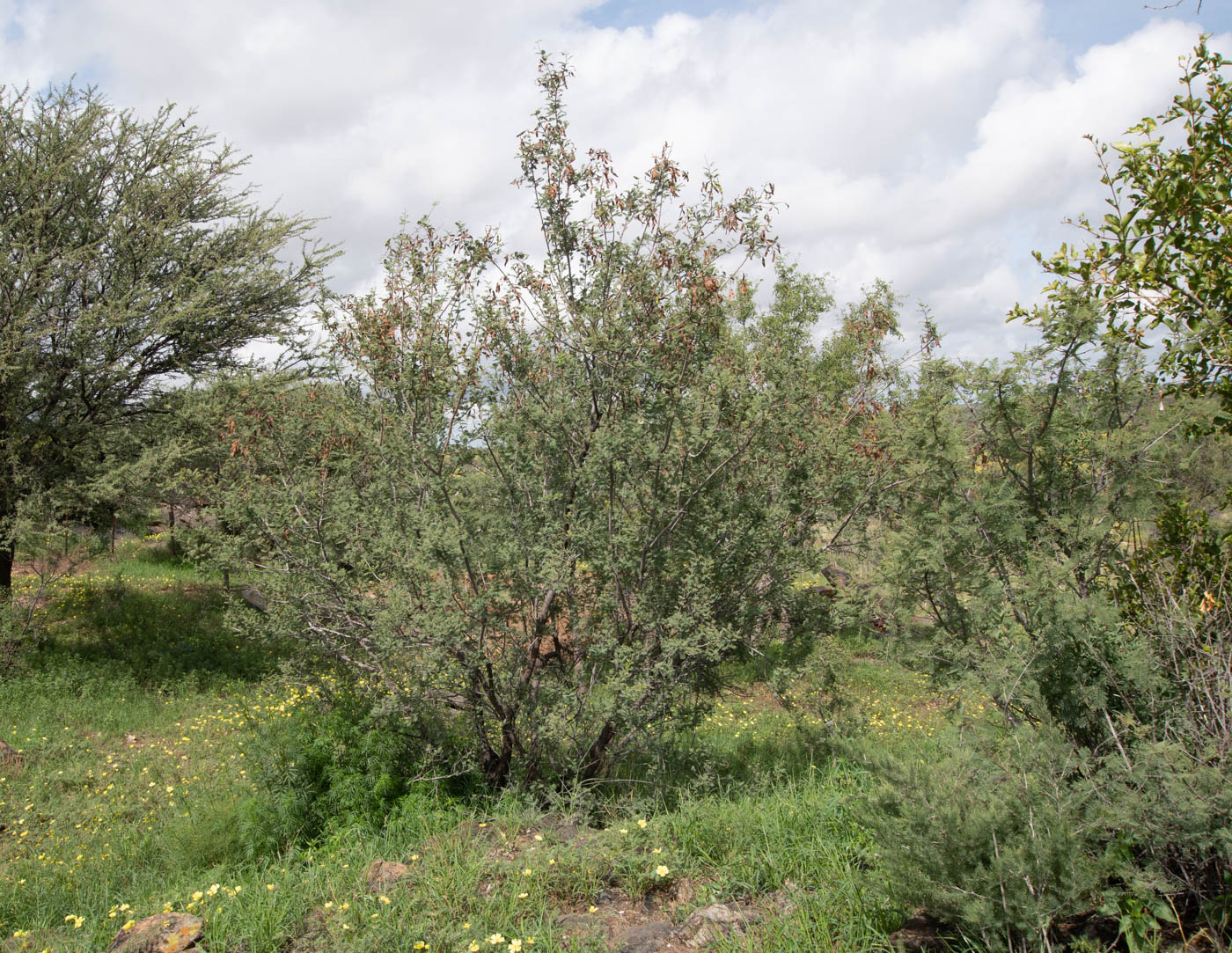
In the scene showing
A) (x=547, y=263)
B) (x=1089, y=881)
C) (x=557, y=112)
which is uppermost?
(x=557, y=112)

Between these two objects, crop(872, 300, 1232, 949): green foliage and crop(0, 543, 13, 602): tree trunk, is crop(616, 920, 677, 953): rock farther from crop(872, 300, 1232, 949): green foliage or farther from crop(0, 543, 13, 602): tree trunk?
crop(0, 543, 13, 602): tree trunk

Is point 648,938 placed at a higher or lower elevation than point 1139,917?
lower

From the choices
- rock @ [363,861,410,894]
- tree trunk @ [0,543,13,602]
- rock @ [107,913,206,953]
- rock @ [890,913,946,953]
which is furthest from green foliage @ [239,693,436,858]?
tree trunk @ [0,543,13,602]

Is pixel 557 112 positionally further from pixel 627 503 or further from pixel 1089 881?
pixel 1089 881

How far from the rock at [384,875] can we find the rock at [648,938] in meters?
1.18

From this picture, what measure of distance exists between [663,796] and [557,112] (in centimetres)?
461

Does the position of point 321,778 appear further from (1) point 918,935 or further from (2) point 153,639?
(2) point 153,639

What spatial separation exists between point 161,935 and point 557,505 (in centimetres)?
297

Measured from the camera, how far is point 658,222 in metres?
5.49

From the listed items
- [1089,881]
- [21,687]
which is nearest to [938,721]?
[1089,881]

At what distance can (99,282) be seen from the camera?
36.5ft

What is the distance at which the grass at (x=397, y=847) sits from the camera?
11.6ft

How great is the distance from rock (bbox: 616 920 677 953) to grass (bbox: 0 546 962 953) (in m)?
0.15

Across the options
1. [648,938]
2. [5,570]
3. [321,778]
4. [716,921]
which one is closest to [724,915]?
[716,921]
